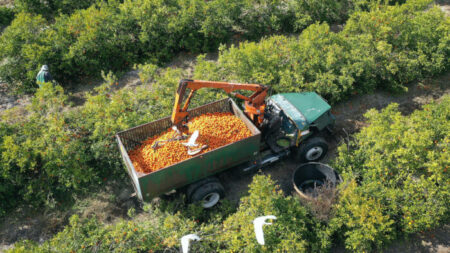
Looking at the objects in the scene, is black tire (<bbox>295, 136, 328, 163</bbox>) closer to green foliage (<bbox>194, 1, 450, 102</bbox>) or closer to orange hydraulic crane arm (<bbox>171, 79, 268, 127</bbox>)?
orange hydraulic crane arm (<bbox>171, 79, 268, 127</bbox>)

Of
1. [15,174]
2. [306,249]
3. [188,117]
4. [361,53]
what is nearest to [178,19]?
[188,117]

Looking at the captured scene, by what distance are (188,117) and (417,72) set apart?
7882 millimetres

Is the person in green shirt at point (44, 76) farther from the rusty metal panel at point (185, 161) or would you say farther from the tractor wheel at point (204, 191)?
the tractor wheel at point (204, 191)

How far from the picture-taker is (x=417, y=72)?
1142 cm

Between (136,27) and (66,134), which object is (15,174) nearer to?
(66,134)

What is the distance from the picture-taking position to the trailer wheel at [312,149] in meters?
9.06

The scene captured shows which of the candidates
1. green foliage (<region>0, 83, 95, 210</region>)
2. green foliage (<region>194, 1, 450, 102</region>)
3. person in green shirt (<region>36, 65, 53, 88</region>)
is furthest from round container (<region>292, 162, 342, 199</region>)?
person in green shirt (<region>36, 65, 53, 88</region>)

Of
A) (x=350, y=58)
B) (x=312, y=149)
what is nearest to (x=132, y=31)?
(x=350, y=58)

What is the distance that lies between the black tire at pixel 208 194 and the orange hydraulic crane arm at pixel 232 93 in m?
1.62

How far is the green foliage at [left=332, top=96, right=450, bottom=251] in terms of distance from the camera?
7.36m

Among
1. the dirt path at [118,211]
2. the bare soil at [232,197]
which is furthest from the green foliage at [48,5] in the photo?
the dirt path at [118,211]

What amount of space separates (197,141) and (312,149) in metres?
3.11

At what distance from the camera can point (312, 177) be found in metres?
9.07

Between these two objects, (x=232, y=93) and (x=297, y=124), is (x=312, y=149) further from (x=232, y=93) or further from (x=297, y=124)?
(x=232, y=93)
